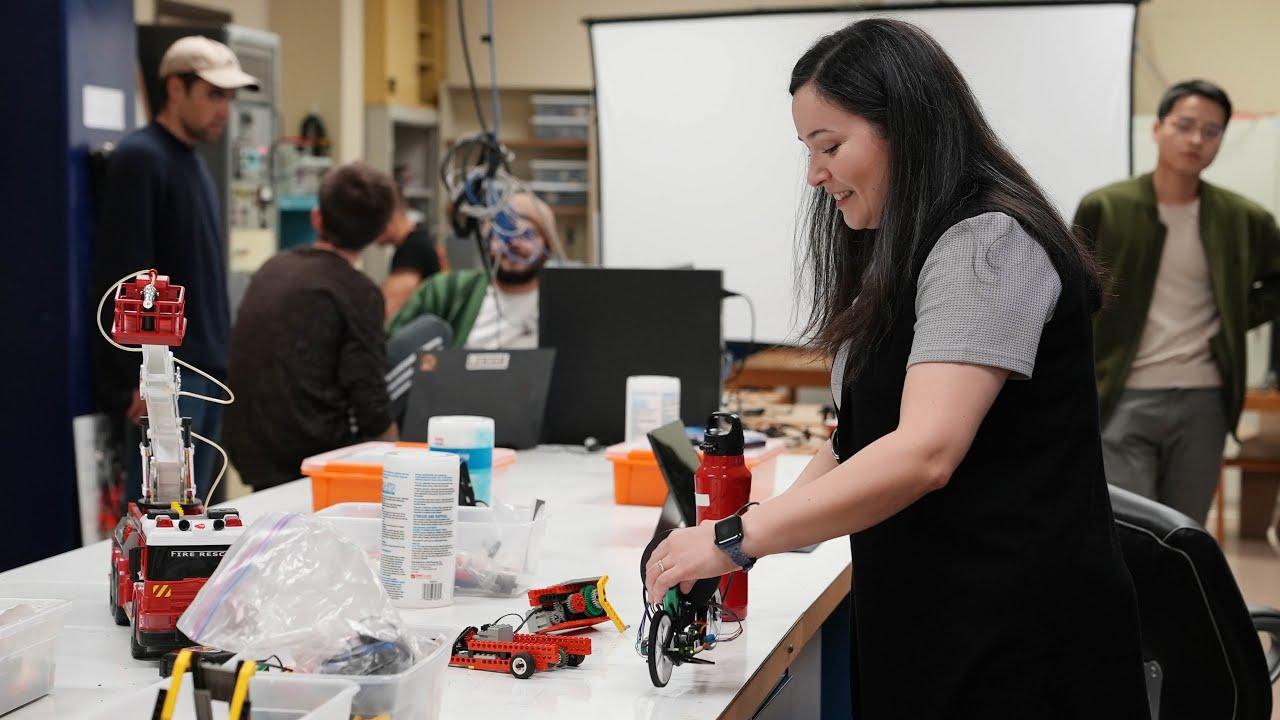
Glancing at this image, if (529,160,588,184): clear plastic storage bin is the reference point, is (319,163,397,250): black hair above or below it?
below

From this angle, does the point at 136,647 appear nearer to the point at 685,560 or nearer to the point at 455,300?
the point at 685,560

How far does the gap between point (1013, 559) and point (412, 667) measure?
0.61 meters

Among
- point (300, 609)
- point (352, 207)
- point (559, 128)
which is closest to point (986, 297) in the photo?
point (300, 609)

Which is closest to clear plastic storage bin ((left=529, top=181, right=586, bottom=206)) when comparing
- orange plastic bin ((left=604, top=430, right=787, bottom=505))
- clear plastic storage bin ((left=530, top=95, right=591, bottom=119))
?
clear plastic storage bin ((left=530, top=95, right=591, bottom=119))

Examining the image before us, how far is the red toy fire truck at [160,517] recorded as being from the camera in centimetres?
134

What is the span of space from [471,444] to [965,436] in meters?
0.98

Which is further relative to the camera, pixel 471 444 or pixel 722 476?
pixel 471 444

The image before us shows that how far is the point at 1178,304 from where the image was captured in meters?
3.47

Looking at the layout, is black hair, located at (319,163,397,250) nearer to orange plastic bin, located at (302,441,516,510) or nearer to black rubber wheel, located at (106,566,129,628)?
orange plastic bin, located at (302,441,516,510)

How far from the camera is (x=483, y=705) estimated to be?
1.24 m

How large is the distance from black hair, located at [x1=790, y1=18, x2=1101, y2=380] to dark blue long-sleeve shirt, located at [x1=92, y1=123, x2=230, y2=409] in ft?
8.14

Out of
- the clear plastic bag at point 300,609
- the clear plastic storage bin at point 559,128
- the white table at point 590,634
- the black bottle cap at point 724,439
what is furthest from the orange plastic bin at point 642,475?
the clear plastic storage bin at point 559,128

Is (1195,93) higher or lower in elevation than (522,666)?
higher

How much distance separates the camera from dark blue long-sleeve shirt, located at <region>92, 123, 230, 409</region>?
347 cm
